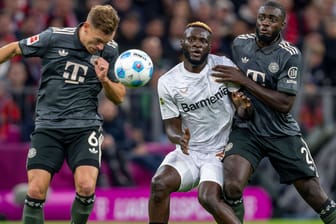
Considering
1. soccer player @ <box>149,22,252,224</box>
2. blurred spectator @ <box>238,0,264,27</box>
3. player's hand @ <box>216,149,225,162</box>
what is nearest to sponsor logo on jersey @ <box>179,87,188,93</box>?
soccer player @ <box>149,22,252,224</box>

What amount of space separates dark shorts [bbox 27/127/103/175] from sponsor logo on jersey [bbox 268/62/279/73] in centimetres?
193

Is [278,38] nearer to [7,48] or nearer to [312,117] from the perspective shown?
[7,48]

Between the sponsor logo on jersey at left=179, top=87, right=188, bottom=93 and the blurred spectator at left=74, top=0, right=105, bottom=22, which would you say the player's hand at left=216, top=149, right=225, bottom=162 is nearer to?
the sponsor logo on jersey at left=179, top=87, right=188, bottom=93

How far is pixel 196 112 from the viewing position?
1111 cm

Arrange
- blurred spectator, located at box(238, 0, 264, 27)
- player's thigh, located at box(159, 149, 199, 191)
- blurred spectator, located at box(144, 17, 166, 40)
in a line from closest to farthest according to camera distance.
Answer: player's thigh, located at box(159, 149, 199, 191) < blurred spectator, located at box(144, 17, 166, 40) < blurred spectator, located at box(238, 0, 264, 27)

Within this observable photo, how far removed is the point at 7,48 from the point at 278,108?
2.82m

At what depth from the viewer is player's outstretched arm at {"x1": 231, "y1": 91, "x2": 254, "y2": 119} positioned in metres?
10.8

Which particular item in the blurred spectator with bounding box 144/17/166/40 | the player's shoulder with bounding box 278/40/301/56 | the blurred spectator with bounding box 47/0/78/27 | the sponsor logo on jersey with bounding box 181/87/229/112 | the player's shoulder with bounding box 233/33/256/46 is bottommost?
the blurred spectator with bounding box 144/17/166/40

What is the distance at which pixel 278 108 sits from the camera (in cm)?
1091

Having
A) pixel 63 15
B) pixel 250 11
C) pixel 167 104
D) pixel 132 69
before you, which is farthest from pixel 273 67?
pixel 250 11

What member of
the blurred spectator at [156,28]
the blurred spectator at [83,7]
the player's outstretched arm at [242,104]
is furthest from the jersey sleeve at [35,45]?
the blurred spectator at [156,28]

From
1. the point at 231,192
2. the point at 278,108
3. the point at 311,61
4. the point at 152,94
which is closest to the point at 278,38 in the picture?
the point at 278,108

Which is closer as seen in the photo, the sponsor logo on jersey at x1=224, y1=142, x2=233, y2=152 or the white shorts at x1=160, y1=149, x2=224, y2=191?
the white shorts at x1=160, y1=149, x2=224, y2=191

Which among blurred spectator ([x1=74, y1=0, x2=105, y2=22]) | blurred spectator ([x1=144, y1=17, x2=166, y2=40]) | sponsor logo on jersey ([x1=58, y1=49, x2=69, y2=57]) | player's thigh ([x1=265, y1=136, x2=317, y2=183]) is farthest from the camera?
blurred spectator ([x1=144, y1=17, x2=166, y2=40])
